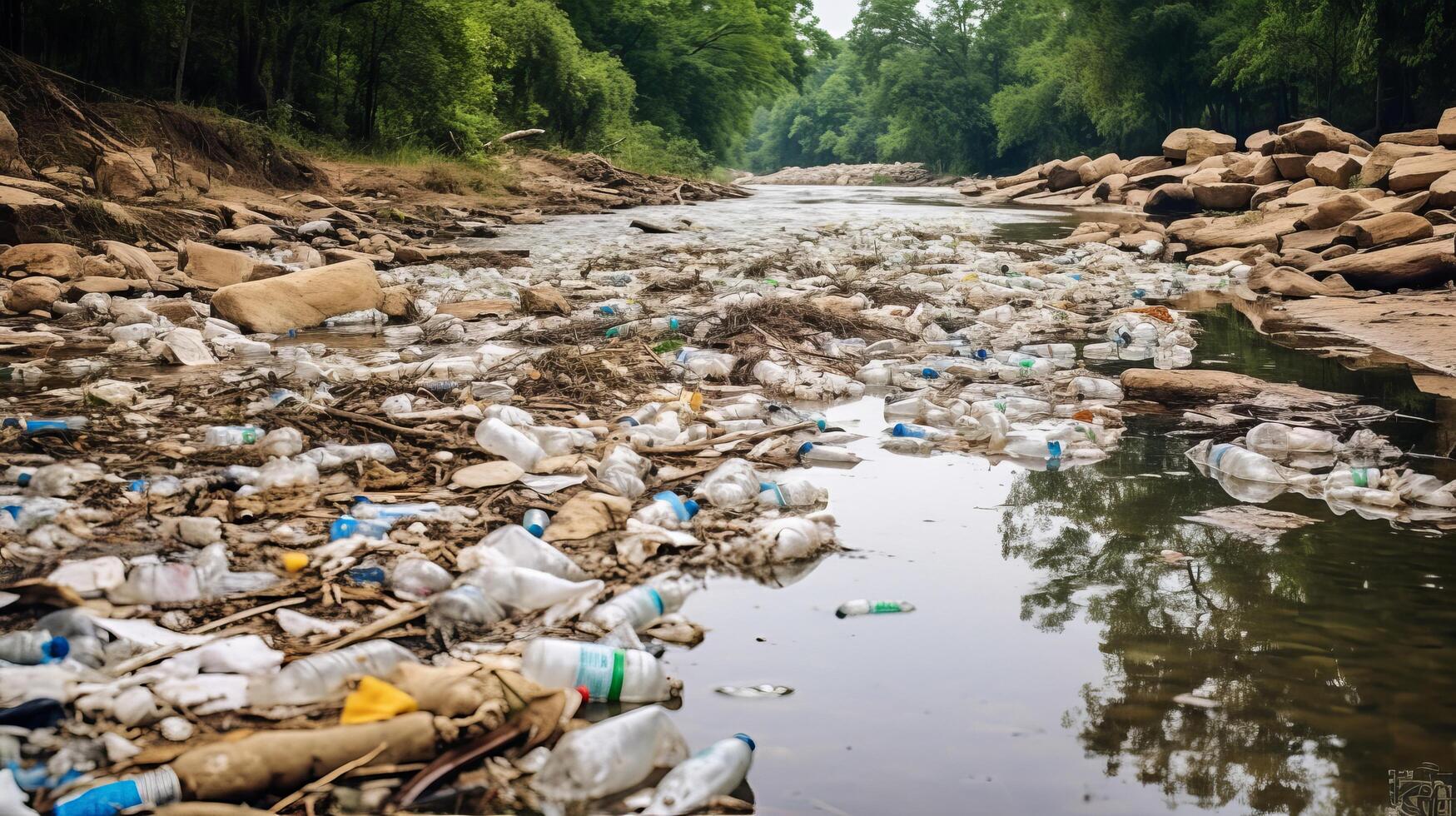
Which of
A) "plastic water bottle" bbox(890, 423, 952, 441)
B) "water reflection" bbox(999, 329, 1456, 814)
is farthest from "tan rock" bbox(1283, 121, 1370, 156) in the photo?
"water reflection" bbox(999, 329, 1456, 814)

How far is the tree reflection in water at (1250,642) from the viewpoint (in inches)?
74.9

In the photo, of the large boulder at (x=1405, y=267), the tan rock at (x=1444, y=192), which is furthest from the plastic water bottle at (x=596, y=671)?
the tan rock at (x=1444, y=192)

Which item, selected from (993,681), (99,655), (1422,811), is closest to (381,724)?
(99,655)

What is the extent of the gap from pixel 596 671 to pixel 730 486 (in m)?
1.26

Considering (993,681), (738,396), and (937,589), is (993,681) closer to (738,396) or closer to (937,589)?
(937,589)

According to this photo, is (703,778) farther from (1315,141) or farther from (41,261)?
(1315,141)

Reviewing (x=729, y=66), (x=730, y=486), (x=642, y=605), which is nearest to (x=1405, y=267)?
(x=730, y=486)

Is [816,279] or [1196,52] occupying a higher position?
[1196,52]

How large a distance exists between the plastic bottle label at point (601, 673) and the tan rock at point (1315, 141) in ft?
64.6

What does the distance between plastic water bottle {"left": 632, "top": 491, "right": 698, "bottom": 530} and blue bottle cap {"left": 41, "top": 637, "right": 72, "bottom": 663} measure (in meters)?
1.43

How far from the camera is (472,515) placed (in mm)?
3070

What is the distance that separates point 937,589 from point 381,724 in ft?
4.61

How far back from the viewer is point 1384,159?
14.9m

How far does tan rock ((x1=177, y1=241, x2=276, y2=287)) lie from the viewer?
24.9 ft
